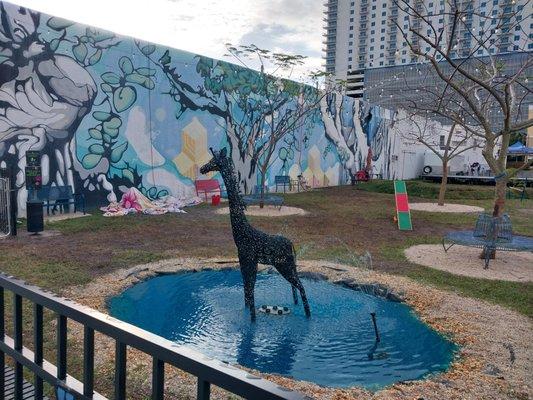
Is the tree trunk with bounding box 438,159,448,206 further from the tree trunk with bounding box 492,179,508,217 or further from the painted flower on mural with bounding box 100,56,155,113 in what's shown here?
the painted flower on mural with bounding box 100,56,155,113

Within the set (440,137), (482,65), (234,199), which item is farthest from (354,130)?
(234,199)

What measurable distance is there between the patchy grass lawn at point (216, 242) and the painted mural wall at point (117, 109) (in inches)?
78.1

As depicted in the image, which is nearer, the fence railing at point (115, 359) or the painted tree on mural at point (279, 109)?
the fence railing at point (115, 359)

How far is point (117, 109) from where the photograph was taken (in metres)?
13.4

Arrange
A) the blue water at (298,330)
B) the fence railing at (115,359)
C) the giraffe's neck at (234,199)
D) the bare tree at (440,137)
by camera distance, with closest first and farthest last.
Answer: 1. the fence railing at (115,359)
2. the blue water at (298,330)
3. the giraffe's neck at (234,199)
4. the bare tree at (440,137)

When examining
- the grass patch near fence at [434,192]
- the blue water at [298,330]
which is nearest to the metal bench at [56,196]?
the blue water at [298,330]

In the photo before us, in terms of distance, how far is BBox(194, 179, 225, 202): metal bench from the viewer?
52.5 ft

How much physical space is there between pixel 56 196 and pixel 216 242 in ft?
17.3

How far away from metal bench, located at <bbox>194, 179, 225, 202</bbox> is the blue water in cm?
938

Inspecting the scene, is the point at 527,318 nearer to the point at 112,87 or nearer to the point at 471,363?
the point at 471,363

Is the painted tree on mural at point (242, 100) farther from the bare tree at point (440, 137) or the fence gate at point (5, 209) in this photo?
the fence gate at point (5, 209)

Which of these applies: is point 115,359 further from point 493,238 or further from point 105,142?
point 105,142

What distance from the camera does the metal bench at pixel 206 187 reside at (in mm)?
16002

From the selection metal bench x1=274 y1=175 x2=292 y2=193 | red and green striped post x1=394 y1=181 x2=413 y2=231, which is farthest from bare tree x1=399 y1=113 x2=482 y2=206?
metal bench x1=274 y1=175 x2=292 y2=193
